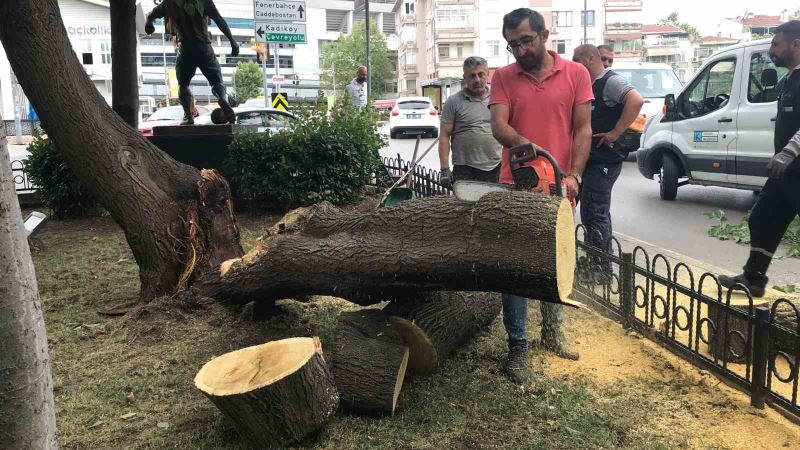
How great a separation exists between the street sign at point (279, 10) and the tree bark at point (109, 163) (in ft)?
23.9

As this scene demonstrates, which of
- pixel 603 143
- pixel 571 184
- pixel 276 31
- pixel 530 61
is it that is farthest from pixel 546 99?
pixel 276 31

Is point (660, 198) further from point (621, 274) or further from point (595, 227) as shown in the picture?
point (621, 274)

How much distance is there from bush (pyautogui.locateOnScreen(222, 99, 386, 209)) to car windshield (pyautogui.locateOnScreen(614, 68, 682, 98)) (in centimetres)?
832

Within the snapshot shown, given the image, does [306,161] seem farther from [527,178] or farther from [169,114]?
[169,114]

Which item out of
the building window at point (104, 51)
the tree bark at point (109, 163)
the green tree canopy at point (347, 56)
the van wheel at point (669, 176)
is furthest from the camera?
the green tree canopy at point (347, 56)

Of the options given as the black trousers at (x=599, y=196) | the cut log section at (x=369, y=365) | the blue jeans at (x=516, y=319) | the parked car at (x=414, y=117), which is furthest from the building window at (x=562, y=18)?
the cut log section at (x=369, y=365)

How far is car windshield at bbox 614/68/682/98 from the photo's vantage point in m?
14.2

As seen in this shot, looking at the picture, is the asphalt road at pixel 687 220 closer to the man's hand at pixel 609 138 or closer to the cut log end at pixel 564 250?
the man's hand at pixel 609 138

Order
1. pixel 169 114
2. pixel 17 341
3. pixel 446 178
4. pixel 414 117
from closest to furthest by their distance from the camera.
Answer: pixel 17 341 < pixel 446 178 < pixel 169 114 < pixel 414 117

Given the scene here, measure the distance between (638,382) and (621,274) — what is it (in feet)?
3.00

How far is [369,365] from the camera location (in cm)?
319

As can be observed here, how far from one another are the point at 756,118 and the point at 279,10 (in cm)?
815

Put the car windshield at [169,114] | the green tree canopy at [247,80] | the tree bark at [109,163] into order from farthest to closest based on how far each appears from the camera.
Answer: the green tree canopy at [247,80] → the car windshield at [169,114] → the tree bark at [109,163]

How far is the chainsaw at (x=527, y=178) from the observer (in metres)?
3.18
